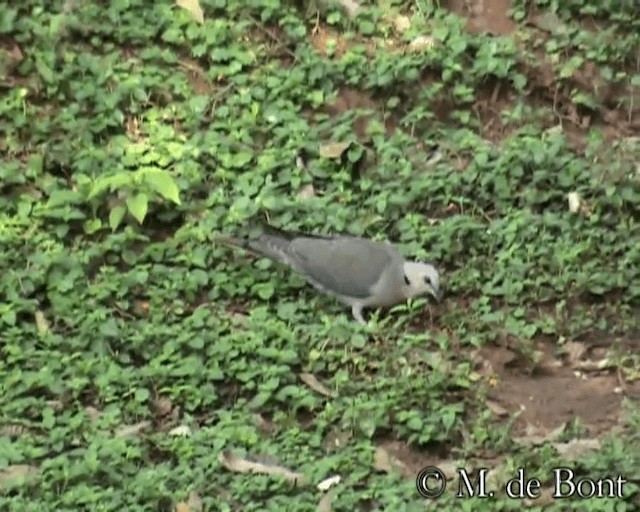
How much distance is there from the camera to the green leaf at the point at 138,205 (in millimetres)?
6633

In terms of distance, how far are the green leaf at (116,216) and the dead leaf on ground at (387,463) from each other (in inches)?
79.8

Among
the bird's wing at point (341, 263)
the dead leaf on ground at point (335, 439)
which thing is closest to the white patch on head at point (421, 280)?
the bird's wing at point (341, 263)

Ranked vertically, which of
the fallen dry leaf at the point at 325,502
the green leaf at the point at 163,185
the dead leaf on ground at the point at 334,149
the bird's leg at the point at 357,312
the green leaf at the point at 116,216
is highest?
the dead leaf on ground at the point at 334,149

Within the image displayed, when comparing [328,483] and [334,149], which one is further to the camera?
[334,149]

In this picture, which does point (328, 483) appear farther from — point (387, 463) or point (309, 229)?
point (309, 229)

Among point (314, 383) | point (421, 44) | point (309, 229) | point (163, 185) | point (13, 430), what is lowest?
point (13, 430)

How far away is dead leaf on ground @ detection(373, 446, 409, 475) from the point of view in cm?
539

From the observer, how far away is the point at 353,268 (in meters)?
6.32

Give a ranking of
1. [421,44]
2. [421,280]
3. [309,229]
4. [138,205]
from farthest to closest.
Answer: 1. [421,44]
2. [309,229]
3. [138,205]
4. [421,280]

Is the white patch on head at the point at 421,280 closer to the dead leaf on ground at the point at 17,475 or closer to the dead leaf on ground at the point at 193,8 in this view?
the dead leaf on ground at the point at 17,475

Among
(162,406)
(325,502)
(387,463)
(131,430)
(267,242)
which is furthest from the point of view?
(267,242)

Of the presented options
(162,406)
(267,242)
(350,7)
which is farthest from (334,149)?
(162,406)

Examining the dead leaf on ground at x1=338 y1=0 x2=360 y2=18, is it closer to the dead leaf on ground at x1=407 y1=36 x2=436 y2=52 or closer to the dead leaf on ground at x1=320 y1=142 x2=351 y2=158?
the dead leaf on ground at x1=407 y1=36 x2=436 y2=52

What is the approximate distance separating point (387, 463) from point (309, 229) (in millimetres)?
1739
